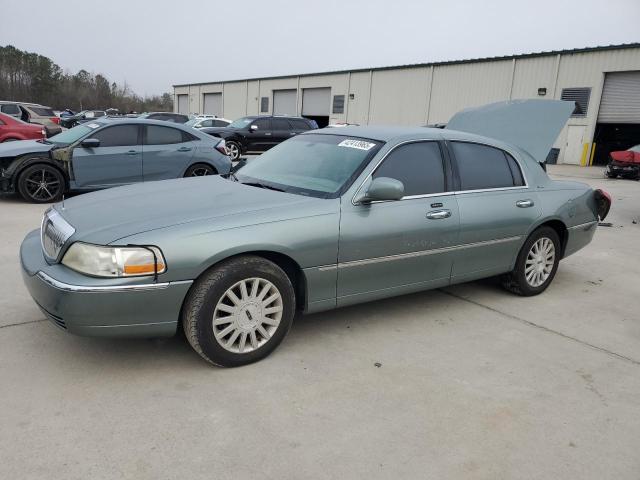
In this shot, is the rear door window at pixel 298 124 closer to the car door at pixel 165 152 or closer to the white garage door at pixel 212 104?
the car door at pixel 165 152

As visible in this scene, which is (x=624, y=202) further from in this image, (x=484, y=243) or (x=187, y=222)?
(x=187, y=222)

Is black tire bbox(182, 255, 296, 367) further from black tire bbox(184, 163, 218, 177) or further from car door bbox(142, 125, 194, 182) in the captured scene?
black tire bbox(184, 163, 218, 177)

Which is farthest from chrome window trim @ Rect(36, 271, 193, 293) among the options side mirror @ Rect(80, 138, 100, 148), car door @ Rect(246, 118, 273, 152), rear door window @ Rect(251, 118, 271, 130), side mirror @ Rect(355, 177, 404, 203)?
rear door window @ Rect(251, 118, 271, 130)

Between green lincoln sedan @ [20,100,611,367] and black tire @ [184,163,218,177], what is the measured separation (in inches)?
189

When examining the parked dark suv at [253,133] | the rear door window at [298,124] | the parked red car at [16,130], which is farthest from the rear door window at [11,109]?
the rear door window at [298,124]

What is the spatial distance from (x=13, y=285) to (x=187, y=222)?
8.10 feet

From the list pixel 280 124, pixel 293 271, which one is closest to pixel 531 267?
pixel 293 271

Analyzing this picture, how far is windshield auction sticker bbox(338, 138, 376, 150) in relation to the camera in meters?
3.95

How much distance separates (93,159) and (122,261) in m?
6.07

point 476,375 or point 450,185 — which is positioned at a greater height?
point 450,185

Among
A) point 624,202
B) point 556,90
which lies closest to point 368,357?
point 624,202

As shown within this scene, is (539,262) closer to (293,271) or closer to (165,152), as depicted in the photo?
(293,271)

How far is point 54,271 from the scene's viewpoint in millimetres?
3016

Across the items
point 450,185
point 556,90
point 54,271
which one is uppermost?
point 556,90
